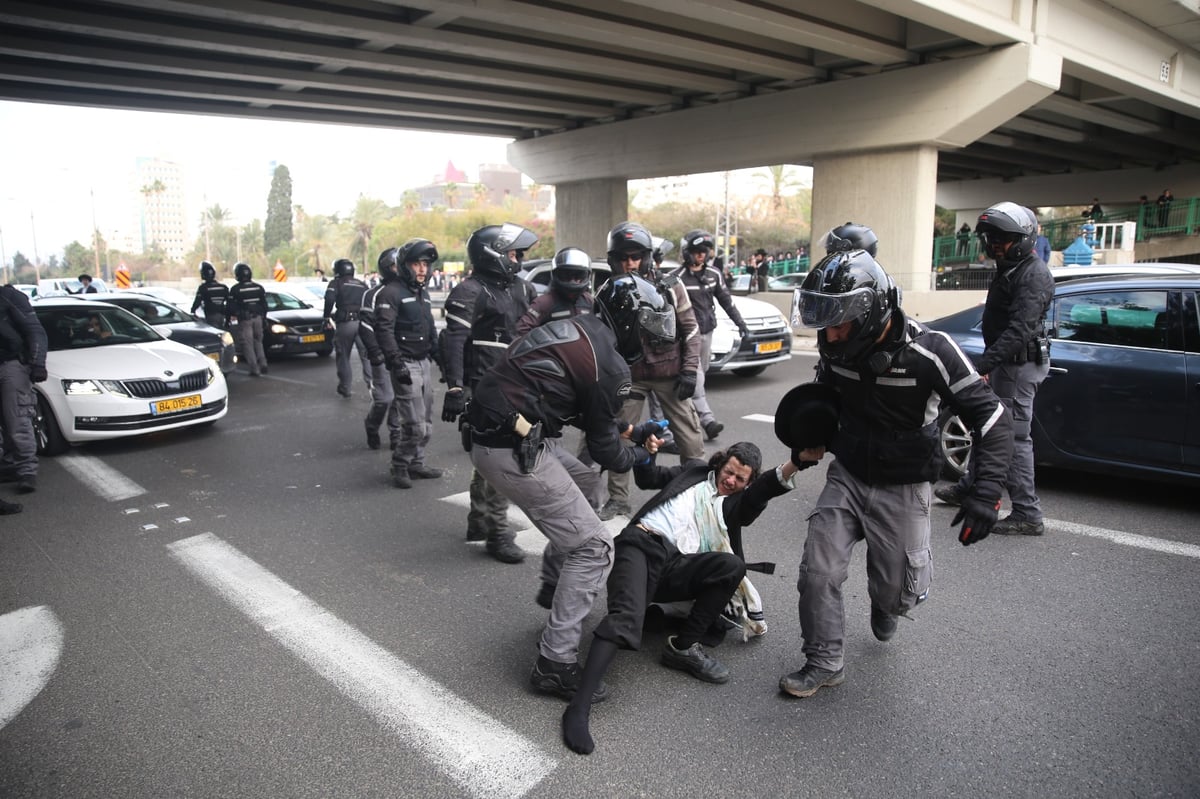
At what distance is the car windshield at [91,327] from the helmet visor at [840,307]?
799 cm

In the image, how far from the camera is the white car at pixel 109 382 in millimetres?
7754

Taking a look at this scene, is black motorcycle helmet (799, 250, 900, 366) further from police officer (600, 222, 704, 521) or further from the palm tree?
the palm tree

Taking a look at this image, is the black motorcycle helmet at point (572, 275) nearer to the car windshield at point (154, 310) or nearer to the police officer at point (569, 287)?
the police officer at point (569, 287)

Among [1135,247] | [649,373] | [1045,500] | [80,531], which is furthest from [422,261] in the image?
[1135,247]

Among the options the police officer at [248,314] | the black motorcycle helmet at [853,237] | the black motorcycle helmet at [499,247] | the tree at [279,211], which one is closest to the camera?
the black motorcycle helmet at [499,247]

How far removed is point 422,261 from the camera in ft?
21.7

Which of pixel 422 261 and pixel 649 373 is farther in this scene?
pixel 422 261

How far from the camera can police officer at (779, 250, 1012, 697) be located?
10.3ft

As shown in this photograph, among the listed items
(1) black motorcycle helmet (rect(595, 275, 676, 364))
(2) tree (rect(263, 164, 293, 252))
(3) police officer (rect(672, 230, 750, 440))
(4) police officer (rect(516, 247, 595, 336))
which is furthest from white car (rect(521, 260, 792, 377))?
(2) tree (rect(263, 164, 293, 252))

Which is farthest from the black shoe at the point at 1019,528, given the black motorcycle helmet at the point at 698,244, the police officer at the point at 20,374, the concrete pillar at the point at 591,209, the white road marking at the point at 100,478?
the concrete pillar at the point at 591,209

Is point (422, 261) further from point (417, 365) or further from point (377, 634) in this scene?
point (377, 634)

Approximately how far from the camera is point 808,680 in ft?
11.0

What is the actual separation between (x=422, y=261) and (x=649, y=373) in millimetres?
2083

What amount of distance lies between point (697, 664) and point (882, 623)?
0.90 metres
